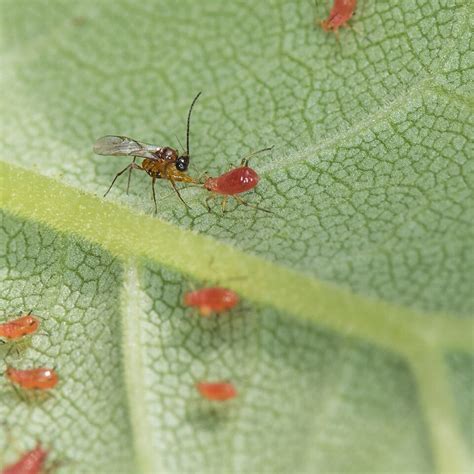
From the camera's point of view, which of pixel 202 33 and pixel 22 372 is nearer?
pixel 22 372

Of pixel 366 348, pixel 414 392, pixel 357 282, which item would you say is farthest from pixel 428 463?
pixel 357 282

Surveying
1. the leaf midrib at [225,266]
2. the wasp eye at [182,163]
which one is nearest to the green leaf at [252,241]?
the leaf midrib at [225,266]

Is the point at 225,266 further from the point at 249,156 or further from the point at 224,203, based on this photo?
the point at 249,156

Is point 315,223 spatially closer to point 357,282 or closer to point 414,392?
point 357,282

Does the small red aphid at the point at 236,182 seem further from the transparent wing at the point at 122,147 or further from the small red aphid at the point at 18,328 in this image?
the small red aphid at the point at 18,328

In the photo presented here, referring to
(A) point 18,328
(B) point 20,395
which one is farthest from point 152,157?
(B) point 20,395

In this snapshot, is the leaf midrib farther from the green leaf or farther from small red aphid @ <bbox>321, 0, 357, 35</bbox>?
small red aphid @ <bbox>321, 0, 357, 35</bbox>

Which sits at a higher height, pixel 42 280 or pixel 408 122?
pixel 408 122
